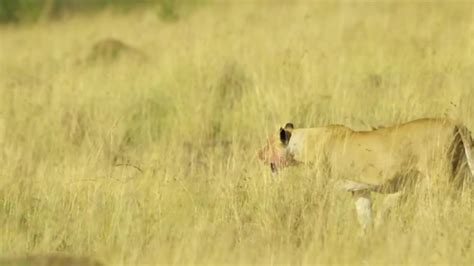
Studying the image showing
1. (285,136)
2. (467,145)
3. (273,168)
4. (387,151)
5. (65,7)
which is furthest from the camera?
(65,7)

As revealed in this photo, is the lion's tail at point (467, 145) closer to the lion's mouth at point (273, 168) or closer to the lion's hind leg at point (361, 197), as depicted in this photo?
the lion's hind leg at point (361, 197)

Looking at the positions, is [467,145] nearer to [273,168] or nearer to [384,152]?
[384,152]

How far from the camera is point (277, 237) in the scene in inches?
249

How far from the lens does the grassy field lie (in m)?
6.22

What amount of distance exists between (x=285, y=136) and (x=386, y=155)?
2.35 feet

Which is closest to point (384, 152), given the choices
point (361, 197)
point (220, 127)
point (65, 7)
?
point (361, 197)

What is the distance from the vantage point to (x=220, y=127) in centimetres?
987

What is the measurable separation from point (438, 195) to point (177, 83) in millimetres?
4585

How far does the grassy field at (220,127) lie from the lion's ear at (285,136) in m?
0.25

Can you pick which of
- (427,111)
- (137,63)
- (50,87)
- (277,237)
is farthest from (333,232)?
(137,63)

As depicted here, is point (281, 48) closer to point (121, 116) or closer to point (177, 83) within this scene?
point (177, 83)

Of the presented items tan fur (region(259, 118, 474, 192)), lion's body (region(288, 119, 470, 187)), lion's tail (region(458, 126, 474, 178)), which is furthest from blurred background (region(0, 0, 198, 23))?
lion's tail (region(458, 126, 474, 178))

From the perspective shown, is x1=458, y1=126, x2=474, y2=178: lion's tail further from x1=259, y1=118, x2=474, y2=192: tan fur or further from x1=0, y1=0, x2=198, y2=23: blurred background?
x1=0, y1=0, x2=198, y2=23: blurred background

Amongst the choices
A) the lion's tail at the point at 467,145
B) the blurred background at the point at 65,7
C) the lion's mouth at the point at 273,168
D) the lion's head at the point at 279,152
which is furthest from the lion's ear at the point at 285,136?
the blurred background at the point at 65,7
